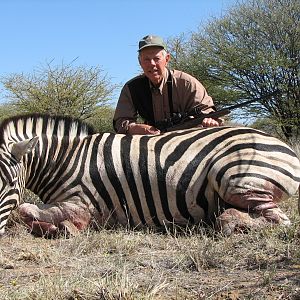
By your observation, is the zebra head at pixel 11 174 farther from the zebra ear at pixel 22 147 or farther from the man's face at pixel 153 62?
the man's face at pixel 153 62

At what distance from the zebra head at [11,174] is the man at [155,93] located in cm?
112

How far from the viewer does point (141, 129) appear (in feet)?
14.4

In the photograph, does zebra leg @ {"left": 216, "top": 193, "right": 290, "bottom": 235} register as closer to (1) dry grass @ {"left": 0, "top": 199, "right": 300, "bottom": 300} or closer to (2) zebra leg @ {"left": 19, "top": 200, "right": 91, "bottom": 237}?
(1) dry grass @ {"left": 0, "top": 199, "right": 300, "bottom": 300}

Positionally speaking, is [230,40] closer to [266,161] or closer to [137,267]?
[266,161]

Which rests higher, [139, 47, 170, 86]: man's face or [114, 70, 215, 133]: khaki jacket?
[139, 47, 170, 86]: man's face

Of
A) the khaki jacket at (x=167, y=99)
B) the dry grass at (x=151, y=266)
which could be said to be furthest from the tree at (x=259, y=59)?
the dry grass at (x=151, y=266)

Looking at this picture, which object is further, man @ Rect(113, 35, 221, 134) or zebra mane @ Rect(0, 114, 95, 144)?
man @ Rect(113, 35, 221, 134)

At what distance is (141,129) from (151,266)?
1957mm

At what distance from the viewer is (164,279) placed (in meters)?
2.32

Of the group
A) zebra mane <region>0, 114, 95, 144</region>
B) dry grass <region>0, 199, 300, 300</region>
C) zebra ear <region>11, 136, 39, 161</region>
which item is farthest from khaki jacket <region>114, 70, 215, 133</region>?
dry grass <region>0, 199, 300, 300</region>

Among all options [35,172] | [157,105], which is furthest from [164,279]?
[157,105]

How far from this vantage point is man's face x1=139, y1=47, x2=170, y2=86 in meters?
4.65

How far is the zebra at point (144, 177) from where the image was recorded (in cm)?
354

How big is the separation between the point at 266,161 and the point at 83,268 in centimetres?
160
